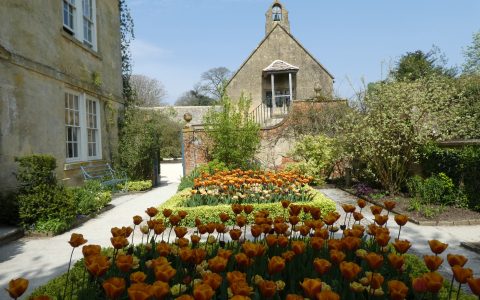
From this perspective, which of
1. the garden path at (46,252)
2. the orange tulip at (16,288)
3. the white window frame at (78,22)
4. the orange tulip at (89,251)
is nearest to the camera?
the orange tulip at (16,288)

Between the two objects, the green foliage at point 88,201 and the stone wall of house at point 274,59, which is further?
the stone wall of house at point 274,59

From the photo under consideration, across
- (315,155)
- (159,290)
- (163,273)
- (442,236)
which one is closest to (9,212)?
(163,273)

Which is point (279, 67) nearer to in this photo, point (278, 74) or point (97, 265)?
point (278, 74)

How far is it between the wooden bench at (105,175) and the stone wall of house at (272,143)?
280 cm

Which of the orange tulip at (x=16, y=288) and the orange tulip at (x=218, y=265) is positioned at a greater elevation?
the orange tulip at (x=218, y=265)

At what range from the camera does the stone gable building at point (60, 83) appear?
773cm

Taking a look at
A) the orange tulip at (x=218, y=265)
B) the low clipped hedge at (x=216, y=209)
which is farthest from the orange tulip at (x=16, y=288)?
the low clipped hedge at (x=216, y=209)

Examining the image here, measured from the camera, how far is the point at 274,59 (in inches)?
1031

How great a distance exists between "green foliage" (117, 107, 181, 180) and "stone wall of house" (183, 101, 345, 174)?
1246mm

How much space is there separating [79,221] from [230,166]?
596 centimetres

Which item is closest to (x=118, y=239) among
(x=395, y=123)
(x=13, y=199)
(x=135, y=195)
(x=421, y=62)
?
(x=13, y=199)

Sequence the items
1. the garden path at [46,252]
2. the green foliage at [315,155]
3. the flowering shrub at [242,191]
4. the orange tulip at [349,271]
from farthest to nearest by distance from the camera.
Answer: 1. the green foliage at [315,155]
2. the flowering shrub at [242,191]
3. the garden path at [46,252]
4. the orange tulip at [349,271]

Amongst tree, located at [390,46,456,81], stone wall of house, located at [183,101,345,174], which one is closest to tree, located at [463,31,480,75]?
tree, located at [390,46,456,81]

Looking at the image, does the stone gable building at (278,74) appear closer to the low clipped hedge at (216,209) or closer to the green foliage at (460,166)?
the green foliage at (460,166)
